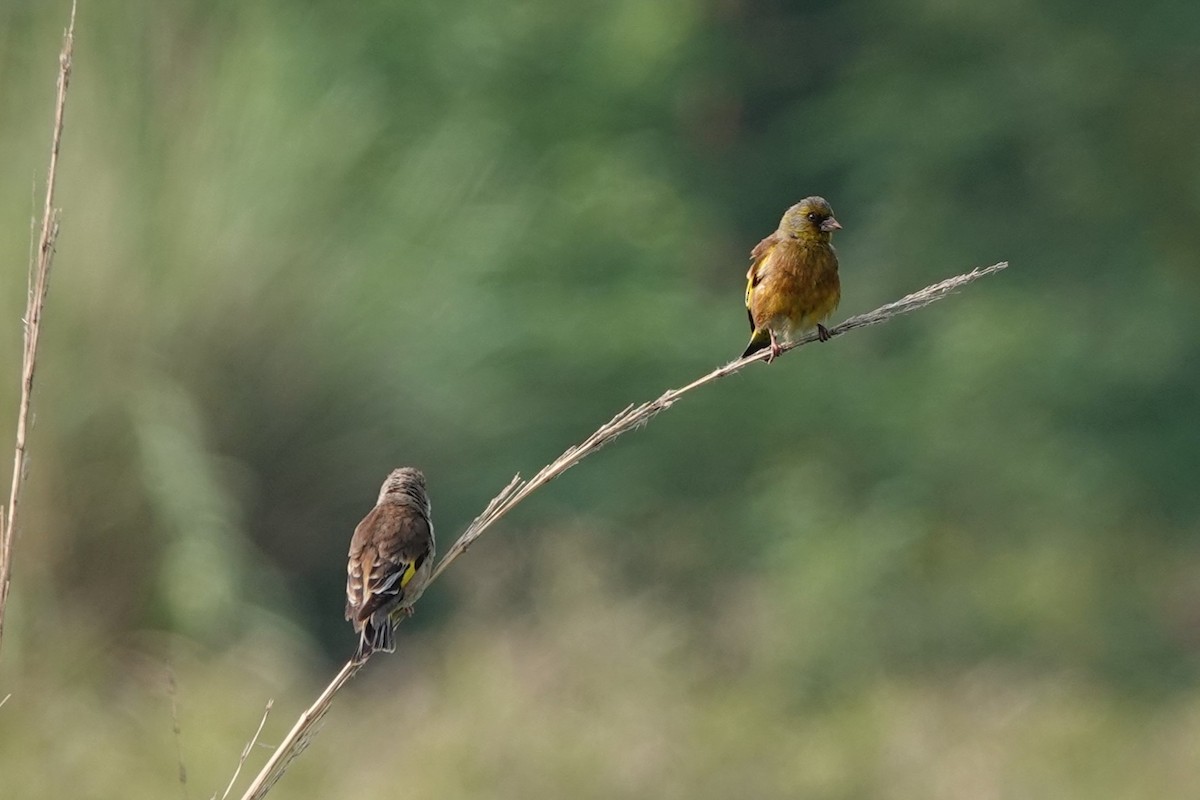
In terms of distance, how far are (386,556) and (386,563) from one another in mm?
21

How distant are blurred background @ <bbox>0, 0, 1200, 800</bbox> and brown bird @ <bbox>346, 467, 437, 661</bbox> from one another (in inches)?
167

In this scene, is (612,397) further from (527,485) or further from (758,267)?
(527,485)

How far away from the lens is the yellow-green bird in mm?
4785

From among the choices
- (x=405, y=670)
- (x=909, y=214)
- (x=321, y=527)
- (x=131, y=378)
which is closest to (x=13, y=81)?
(x=131, y=378)

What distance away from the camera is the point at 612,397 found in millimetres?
16562

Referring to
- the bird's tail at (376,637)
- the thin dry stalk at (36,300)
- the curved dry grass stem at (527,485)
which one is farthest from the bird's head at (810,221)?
the thin dry stalk at (36,300)

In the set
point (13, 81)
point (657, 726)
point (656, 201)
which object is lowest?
point (657, 726)

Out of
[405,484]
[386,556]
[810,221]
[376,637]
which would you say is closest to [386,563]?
[386,556]

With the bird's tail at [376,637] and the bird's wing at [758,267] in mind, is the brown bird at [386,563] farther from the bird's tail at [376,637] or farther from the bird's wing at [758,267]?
the bird's wing at [758,267]

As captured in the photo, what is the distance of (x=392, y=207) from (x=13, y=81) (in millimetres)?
2786

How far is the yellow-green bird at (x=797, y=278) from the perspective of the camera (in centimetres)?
479

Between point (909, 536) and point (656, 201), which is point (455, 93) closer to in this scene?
point (656, 201)

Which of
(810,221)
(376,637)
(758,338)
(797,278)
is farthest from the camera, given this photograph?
(758,338)

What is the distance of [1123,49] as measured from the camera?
20797mm
